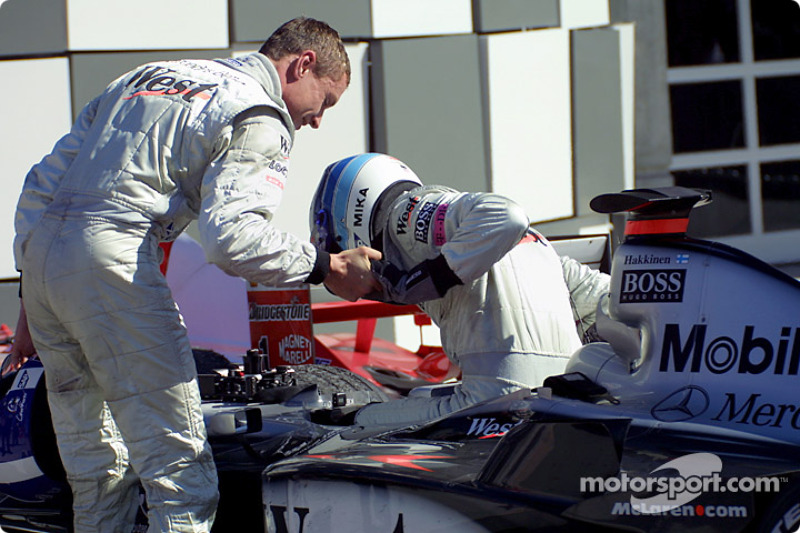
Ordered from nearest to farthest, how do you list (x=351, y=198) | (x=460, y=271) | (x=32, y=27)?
(x=460, y=271) < (x=351, y=198) < (x=32, y=27)

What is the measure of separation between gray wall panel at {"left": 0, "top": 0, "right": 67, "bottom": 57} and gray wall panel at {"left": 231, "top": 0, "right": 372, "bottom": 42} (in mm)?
1083

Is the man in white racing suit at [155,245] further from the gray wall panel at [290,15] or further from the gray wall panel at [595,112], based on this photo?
the gray wall panel at [595,112]

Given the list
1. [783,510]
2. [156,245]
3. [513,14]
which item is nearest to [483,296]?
[156,245]

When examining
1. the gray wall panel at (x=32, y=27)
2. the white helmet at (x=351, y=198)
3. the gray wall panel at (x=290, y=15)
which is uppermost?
the gray wall panel at (x=290, y=15)

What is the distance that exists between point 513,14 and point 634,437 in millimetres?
5828

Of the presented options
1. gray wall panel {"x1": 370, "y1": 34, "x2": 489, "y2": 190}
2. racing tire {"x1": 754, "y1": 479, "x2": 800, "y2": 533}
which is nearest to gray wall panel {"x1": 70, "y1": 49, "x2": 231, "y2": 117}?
gray wall panel {"x1": 370, "y1": 34, "x2": 489, "y2": 190}

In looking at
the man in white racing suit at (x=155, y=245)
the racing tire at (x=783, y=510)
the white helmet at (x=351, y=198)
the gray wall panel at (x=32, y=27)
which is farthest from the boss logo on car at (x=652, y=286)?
the gray wall panel at (x=32, y=27)

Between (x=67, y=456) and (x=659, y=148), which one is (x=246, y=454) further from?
(x=659, y=148)

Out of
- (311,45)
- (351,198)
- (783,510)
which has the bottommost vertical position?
(783,510)

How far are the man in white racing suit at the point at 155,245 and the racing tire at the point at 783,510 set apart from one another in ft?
4.13

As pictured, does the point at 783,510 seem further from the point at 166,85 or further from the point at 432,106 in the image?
the point at 432,106

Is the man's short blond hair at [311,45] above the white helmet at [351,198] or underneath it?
above

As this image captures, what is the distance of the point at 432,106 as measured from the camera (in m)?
6.95

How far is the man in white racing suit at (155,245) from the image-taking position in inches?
95.1
